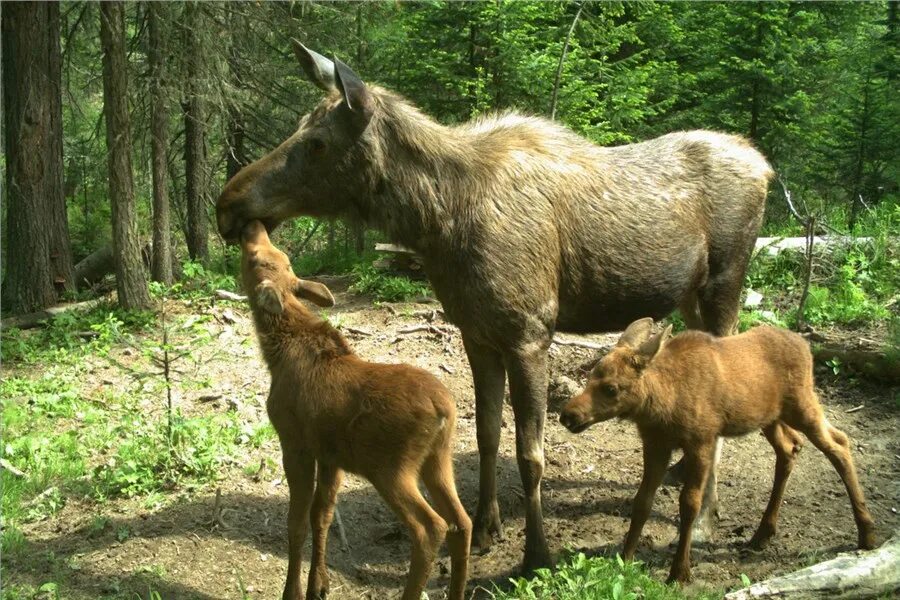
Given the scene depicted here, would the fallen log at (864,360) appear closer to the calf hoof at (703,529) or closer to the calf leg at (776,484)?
the calf leg at (776,484)

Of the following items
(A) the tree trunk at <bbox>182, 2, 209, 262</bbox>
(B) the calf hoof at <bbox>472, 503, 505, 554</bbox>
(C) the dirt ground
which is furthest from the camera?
(A) the tree trunk at <bbox>182, 2, 209, 262</bbox>

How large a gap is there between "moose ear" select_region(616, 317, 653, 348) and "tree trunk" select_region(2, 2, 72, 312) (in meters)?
9.30

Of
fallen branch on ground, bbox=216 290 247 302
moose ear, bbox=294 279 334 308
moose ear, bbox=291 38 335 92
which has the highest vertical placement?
moose ear, bbox=291 38 335 92

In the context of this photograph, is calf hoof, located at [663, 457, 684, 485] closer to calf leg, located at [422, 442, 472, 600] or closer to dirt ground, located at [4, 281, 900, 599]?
dirt ground, located at [4, 281, 900, 599]

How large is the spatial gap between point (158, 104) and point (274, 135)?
3987 millimetres

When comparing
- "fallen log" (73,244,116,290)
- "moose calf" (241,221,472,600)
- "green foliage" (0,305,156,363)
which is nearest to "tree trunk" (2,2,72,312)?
"green foliage" (0,305,156,363)

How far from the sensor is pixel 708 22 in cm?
1844

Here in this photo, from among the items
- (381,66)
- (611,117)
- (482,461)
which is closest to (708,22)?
(611,117)

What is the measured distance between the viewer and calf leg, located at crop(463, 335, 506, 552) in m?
5.82

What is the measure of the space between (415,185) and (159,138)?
303 inches

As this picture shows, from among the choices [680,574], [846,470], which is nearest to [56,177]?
[680,574]

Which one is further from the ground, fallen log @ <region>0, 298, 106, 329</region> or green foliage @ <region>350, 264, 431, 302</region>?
green foliage @ <region>350, 264, 431, 302</region>

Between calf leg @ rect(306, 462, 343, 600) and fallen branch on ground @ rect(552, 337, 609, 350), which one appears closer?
calf leg @ rect(306, 462, 343, 600)

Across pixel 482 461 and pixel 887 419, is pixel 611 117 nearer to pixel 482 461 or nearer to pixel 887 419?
pixel 887 419
